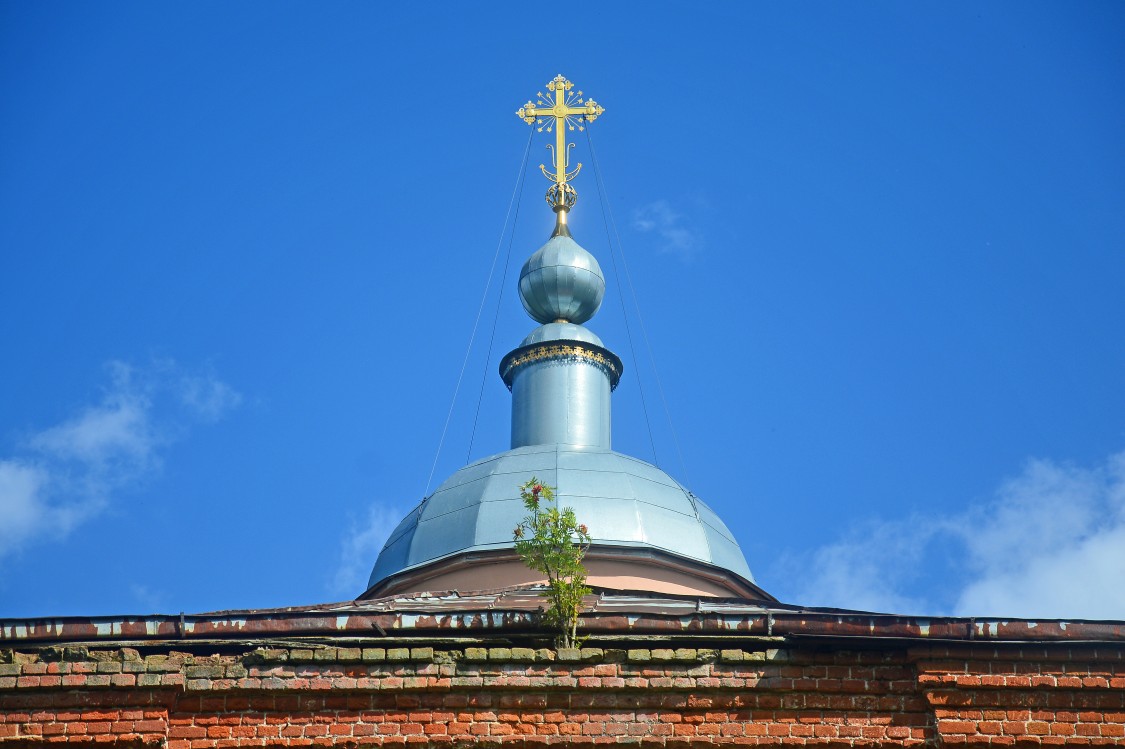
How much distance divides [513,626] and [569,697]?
67 centimetres

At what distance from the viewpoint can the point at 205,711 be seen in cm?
968

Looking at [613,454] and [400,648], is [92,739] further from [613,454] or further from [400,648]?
[613,454]

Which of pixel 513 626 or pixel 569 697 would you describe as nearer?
pixel 569 697

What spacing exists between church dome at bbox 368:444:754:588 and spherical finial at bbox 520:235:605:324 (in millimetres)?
2731

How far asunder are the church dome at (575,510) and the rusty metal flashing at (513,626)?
13.2ft

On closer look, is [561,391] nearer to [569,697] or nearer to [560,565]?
[560,565]

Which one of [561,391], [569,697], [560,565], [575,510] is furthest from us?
[561,391]

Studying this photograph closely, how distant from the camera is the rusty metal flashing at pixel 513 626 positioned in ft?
31.9

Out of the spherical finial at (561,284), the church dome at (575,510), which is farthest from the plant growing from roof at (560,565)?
the spherical finial at (561,284)

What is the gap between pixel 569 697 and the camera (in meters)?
9.68

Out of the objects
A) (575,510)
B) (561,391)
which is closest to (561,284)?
(561,391)

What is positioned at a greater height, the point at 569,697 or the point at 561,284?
the point at 561,284

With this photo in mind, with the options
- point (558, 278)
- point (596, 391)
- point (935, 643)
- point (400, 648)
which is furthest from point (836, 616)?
point (558, 278)

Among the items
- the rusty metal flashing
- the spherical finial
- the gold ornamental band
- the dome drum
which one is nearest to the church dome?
the dome drum
